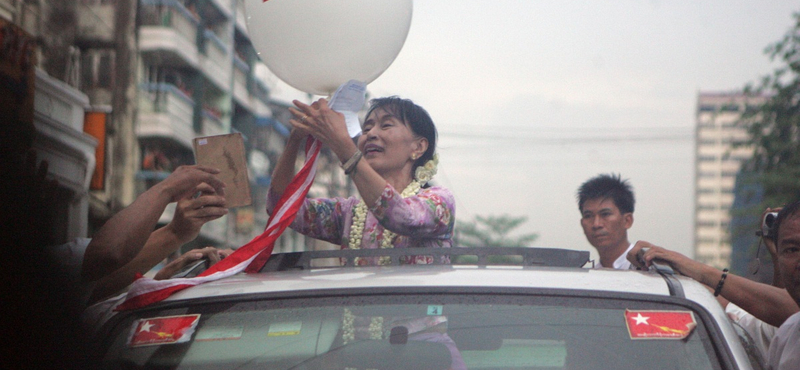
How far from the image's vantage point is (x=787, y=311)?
2844 mm

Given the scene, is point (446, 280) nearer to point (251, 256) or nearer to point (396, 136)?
point (251, 256)

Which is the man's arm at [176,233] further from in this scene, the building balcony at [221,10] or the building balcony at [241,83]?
the building balcony at [241,83]

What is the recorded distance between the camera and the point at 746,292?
283cm

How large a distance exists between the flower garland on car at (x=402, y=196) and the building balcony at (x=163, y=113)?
61.8 feet

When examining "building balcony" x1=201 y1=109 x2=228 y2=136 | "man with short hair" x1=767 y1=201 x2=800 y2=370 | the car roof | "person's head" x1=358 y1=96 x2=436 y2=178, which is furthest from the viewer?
"building balcony" x1=201 y1=109 x2=228 y2=136

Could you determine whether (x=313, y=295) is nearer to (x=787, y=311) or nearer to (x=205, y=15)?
(x=787, y=311)

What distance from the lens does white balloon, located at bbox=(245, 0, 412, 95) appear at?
3127mm

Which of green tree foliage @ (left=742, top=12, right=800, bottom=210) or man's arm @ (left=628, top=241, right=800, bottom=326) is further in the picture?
green tree foliage @ (left=742, top=12, right=800, bottom=210)

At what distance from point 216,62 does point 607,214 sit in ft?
74.8

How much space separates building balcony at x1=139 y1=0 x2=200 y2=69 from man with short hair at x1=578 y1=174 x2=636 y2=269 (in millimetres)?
17011

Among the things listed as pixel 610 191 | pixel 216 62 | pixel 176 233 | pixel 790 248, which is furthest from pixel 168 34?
pixel 790 248

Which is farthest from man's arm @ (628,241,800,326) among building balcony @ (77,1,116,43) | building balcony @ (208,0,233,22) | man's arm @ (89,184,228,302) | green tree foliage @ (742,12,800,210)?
building balcony @ (208,0,233,22)

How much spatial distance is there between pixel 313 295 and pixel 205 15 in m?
24.5

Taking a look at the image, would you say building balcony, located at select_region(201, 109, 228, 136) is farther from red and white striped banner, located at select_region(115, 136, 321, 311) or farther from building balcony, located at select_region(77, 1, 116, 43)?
red and white striped banner, located at select_region(115, 136, 321, 311)
